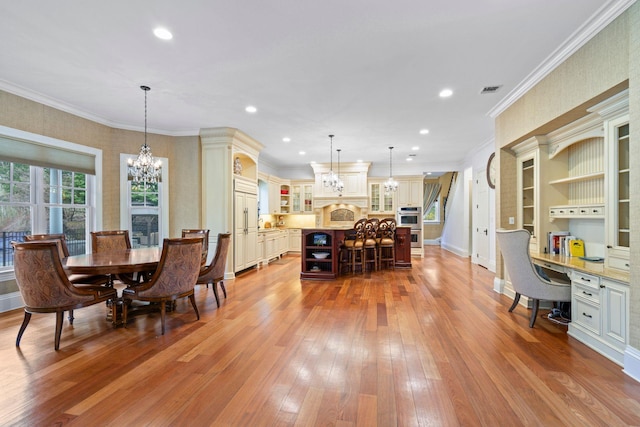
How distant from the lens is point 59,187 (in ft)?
14.5

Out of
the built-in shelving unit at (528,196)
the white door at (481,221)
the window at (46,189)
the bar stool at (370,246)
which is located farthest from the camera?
the white door at (481,221)

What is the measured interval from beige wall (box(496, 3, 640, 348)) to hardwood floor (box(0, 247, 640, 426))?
84cm

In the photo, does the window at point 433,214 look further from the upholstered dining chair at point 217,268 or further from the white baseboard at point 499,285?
the upholstered dining chair at point 217,268

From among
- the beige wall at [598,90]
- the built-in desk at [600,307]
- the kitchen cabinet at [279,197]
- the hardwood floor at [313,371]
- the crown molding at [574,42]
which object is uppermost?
the crown molding at [574,42]

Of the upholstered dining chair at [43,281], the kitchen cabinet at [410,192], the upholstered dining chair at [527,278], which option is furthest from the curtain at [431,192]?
the upholstered dining chair at [43,281]

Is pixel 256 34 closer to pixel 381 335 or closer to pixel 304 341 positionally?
pixel 304 341

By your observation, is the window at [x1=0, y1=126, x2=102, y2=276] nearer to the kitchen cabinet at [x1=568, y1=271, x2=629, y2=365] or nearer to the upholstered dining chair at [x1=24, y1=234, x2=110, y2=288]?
the upholstered dining chair at [x1=24, y1=234, x2=110, y2=288]

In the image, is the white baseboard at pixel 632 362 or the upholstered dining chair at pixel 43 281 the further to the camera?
the upholstered dining chair at pixel 43 281

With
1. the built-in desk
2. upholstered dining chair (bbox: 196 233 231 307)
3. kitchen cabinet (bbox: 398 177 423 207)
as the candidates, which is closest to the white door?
kitchen cabinet (bbox: 398 177 423 207)

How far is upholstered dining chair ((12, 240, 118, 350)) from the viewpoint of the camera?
8.43ft

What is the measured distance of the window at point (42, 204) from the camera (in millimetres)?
3810

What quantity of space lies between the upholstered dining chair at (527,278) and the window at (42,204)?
6243 mm

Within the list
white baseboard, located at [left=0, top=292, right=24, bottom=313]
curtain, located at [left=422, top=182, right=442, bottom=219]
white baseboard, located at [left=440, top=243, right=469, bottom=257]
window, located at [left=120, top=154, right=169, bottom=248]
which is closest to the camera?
white baseboard, located at [left=0, top=292, right=24, bottom=313]

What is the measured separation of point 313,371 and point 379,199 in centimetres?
708
